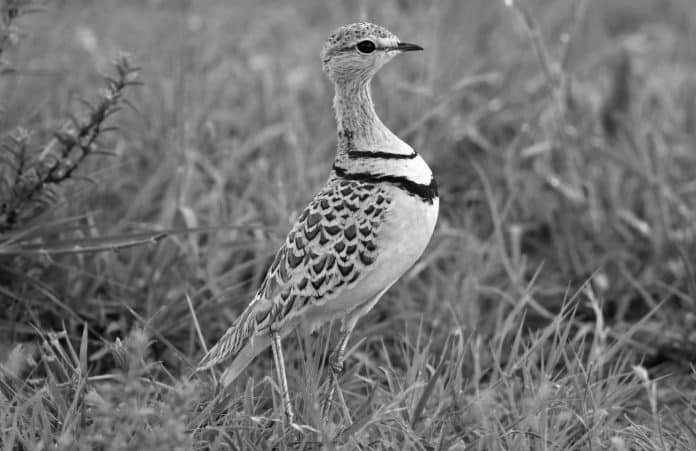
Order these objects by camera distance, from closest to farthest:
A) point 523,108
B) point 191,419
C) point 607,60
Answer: point 191,419, point 523,108, point 607,60

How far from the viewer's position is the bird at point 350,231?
2.79 metres

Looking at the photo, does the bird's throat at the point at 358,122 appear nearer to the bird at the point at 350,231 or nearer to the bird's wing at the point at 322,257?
the bird at the point at 350,231

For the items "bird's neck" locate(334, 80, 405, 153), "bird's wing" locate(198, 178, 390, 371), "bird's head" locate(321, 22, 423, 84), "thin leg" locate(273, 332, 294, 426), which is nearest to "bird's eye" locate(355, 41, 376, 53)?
"bird's head" locate(321, 22, 423, 84)

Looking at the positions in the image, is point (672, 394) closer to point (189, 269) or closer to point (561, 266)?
point (561, 266)

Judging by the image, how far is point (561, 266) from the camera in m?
4.07

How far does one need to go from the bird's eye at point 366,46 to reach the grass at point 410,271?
82 centimetres

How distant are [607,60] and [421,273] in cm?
252

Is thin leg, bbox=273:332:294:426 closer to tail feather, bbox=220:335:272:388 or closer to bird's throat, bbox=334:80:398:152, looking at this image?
tail feather, bbox=220:335:272:388

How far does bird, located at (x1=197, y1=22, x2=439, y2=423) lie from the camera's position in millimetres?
2793

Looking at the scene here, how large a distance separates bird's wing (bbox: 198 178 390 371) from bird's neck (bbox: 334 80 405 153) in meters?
0.13

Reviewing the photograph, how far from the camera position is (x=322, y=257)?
285cm

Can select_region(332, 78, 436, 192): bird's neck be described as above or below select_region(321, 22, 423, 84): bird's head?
below

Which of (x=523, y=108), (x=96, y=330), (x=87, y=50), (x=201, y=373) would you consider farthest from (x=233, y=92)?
(x=201, y=373)

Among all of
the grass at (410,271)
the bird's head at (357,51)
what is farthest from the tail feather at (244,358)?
the bird's head at (357,51)
